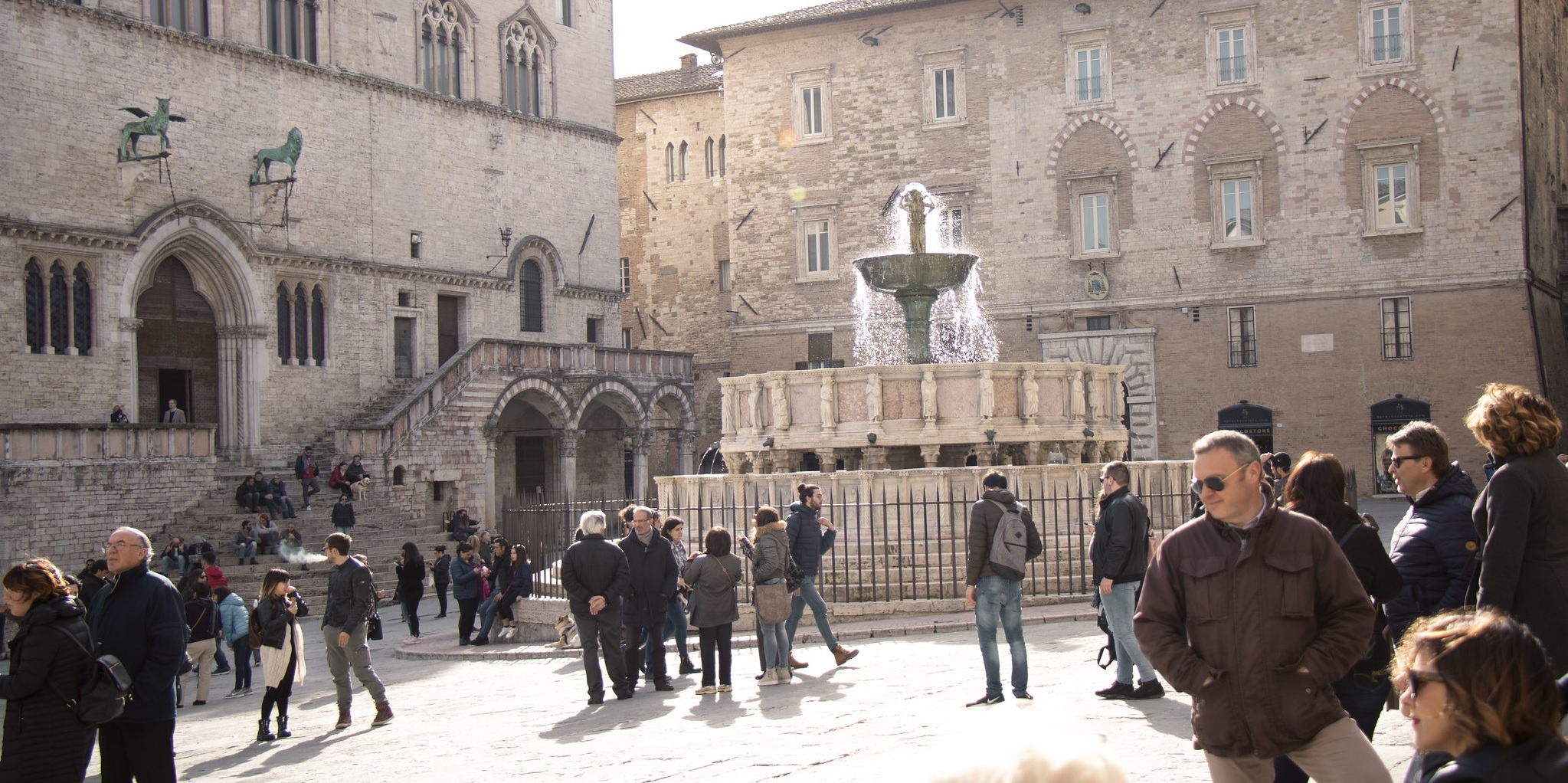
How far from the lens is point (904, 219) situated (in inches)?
1347

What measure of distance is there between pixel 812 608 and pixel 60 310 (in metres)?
20.6

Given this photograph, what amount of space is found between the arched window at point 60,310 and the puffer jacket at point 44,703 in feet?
73.4

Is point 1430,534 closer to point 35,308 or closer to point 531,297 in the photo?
point 35,308

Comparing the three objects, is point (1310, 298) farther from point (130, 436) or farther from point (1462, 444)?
point (130, 436)

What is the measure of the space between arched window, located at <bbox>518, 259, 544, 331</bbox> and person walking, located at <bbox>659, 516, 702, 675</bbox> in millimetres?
24260

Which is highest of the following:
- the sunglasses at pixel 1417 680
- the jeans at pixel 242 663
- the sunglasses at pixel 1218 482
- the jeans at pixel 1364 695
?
the sunglasses at pixel 1218 482

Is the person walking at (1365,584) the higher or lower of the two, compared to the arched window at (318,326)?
lower

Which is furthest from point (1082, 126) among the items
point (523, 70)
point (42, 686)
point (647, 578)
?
point (42, 686)

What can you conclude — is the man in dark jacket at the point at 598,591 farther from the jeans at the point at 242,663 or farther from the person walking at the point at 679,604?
the jeans at the point at 242,663

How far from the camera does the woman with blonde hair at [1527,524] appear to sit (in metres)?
4.70

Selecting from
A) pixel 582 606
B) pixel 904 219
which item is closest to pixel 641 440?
pixel 904 219

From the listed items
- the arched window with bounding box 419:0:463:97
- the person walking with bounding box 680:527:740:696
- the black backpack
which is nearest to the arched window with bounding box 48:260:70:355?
the arched window with bounding box 419:0:463:97

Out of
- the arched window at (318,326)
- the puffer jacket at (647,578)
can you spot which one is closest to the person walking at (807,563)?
the puffer jacket at (647,578)

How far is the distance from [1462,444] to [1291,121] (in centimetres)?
796
